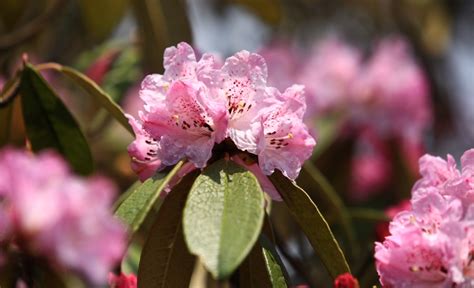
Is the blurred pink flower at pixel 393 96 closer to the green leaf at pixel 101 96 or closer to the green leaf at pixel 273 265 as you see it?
the green leaf at pixel 101 96

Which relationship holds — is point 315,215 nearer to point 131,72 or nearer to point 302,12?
point 131,72

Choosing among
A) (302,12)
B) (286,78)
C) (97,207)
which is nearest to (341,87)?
(286,78)

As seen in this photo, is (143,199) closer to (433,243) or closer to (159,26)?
(433,243)

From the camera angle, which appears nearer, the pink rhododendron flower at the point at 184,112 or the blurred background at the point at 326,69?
the pink rhododendron flower at the point at 184,112

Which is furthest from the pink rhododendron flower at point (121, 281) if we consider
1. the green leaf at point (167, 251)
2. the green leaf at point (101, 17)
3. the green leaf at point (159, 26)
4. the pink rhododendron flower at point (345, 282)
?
the green leaf at point (101, 17)

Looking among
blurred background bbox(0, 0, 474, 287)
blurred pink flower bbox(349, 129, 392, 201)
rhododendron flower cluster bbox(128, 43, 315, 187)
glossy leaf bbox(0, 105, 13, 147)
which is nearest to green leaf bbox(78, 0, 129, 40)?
blurred background bbox(0, 0, 474, 287)

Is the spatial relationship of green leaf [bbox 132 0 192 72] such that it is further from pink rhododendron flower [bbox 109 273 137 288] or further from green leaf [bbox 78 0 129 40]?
pink rhododendron flower [bbox 109 273 137 288]

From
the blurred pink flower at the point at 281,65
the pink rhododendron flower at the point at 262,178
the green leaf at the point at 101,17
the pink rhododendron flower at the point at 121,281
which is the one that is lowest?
the blurred pink flower at the point at 281,65
